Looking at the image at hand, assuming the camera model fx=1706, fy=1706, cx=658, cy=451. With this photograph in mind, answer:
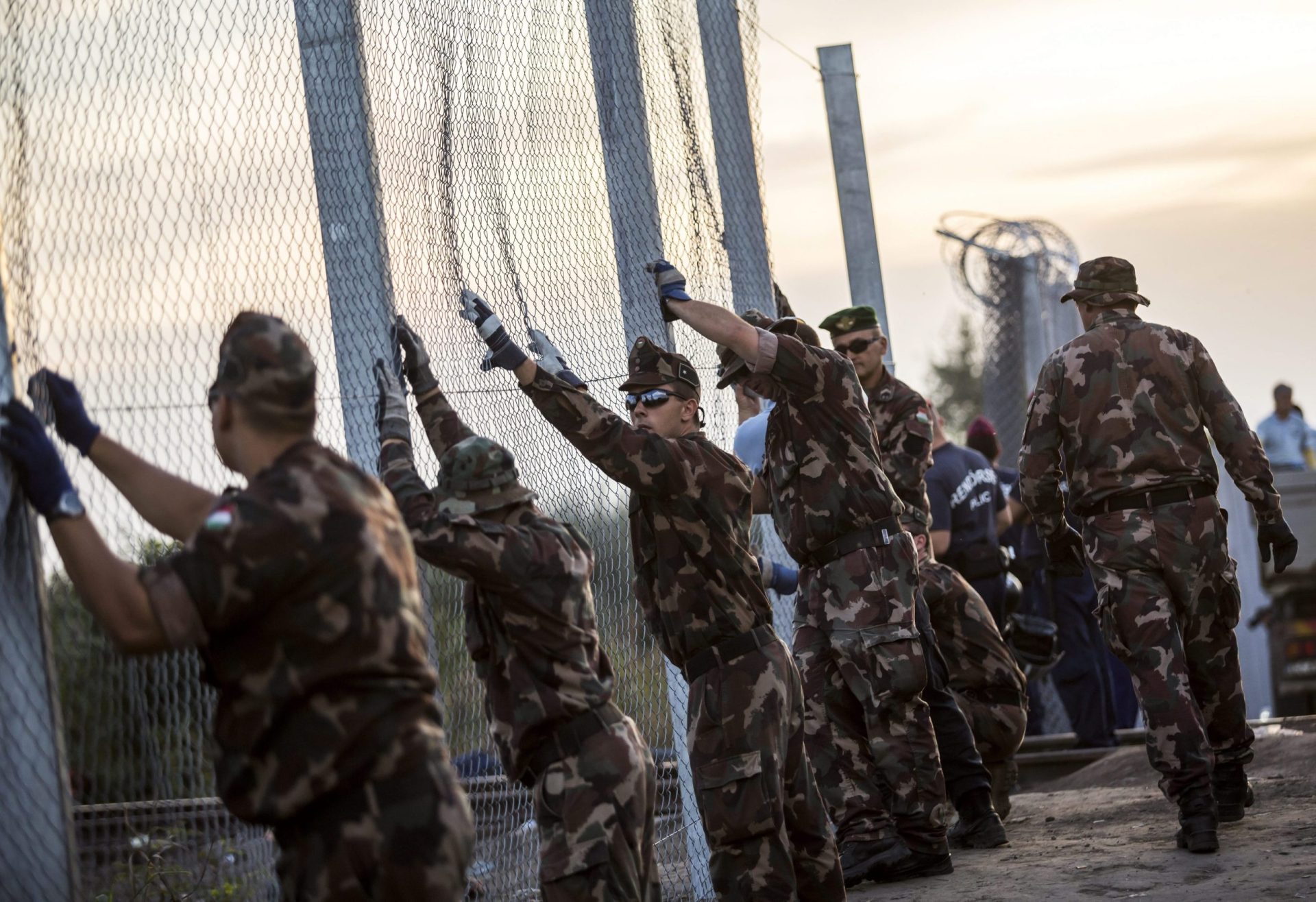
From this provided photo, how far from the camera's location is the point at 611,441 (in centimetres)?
479

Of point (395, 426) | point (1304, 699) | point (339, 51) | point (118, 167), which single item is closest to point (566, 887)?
point (395, 426)

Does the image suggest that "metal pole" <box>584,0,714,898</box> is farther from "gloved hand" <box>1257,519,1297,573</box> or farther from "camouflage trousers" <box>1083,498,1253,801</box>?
"gloved hand" <box>1257,519,1297,573</box>

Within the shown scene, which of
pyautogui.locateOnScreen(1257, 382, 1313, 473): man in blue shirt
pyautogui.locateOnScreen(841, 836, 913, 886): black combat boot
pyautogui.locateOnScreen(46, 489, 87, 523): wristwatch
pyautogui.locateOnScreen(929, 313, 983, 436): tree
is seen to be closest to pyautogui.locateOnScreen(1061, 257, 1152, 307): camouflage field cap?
pyautogui.locateOnScreen(841, 836, 913, 886): black combat boot

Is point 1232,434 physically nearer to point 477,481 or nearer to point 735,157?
point 735,157

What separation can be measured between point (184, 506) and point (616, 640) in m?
3.17

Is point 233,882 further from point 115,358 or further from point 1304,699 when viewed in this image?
point 1304,699

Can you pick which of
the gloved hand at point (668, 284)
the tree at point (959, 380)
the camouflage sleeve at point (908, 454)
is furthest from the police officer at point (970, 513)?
the tree at point (959, 380)

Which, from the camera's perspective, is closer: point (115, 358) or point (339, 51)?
point (115, 358)

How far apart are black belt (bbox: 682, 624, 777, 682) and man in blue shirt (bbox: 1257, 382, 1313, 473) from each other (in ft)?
33.9

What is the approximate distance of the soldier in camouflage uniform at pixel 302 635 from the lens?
2.84m

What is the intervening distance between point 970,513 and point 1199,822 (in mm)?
2631

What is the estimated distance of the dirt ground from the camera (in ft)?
18.2

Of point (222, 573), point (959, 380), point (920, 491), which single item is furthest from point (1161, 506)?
point (959, 380)

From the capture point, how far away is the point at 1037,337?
40.1 feet
